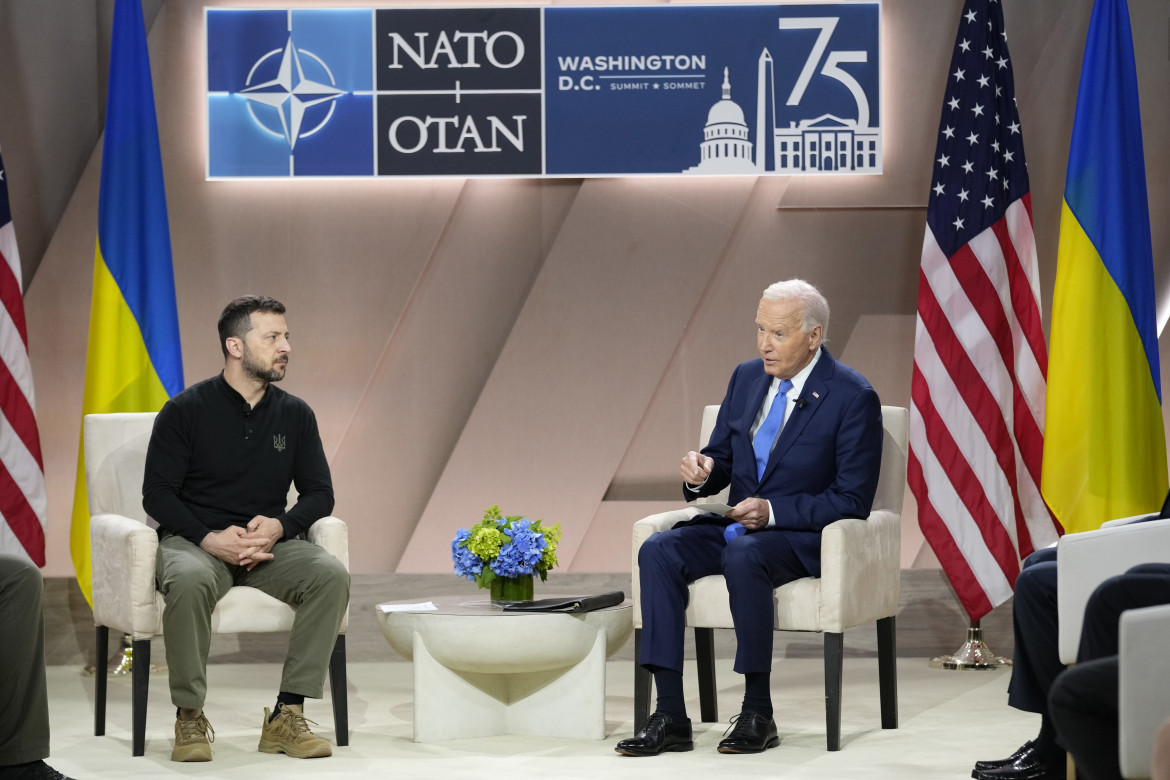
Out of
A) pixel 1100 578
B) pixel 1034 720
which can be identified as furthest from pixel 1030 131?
pixel 1100 578

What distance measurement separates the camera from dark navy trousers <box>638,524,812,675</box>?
350 cm

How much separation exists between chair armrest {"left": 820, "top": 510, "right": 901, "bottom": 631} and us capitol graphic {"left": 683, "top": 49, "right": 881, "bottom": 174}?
179 cm

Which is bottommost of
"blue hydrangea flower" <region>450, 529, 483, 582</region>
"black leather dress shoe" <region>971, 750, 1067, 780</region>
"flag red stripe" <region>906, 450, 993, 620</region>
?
"black leather dress shoe" <region>971, 750, 1067, 780</region>

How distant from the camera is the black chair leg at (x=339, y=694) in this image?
11.9 ft

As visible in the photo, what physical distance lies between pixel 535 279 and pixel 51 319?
1.86 m

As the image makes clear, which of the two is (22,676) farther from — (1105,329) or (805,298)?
(1105,329)

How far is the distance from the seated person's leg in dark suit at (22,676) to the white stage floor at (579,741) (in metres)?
0.37

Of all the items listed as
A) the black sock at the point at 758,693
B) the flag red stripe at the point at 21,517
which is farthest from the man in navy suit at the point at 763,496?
the flag red stripe at the point at 21,517

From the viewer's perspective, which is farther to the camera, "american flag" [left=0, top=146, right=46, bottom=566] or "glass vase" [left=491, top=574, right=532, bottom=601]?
"american flag" [left=0, top=146, right=46, bottom=566]

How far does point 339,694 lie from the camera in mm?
3643

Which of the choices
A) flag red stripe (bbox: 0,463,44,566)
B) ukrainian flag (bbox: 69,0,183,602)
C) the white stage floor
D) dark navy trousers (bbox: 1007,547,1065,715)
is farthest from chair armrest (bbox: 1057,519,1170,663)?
flag red stripe (bbox: 0,463,44,566)

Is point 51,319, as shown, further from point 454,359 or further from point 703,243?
point 703,243

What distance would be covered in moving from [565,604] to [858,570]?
30.6 inches

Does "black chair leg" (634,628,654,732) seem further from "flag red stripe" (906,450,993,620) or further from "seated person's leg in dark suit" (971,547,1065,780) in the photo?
"flag red stripe" (906,450,993,620)
